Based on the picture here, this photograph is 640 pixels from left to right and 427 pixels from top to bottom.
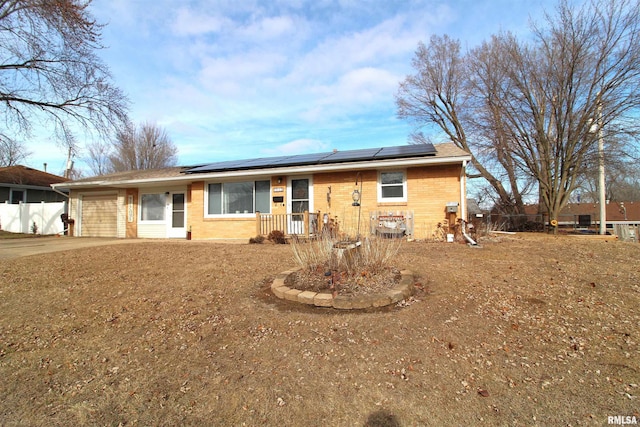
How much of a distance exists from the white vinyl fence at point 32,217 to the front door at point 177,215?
7.40 meters

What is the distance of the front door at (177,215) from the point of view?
43.6 ft

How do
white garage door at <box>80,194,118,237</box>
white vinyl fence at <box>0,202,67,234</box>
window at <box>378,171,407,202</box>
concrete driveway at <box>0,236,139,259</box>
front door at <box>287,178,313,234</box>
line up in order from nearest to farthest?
concrete driveway at <box>0,236,139,259</box> → window at <box>378,171,407,202</box> → front door at <box>287,178,313,234</box> → white garage door at <box>80,194,118,237</box> → white vinyl fence at <box>0,202,67,234</box>

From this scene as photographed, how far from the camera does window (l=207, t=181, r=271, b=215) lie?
1188 centimetres

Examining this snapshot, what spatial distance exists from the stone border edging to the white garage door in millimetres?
13867

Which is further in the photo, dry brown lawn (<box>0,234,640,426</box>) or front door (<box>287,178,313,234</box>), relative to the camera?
front door (<box>287,178,313,234</box>)

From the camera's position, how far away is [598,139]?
1215cm

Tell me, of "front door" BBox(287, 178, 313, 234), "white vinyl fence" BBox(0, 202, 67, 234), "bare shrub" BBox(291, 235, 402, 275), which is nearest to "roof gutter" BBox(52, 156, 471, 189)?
"front door" BBox(287, 178, 313, 234)

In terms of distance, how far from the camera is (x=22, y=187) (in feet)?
73.6

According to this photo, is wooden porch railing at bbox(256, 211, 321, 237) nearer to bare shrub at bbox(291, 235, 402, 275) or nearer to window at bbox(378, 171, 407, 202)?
window at bbox(378, 171, 407, 202)

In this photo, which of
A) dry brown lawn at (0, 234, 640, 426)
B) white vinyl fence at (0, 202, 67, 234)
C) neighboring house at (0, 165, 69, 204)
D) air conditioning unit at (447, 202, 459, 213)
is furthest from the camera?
neighboring house at (0, 165, 69, 204)

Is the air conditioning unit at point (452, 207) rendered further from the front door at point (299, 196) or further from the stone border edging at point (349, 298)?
the stone border edging at point (349, 298)

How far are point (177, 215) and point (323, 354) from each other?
12.4 meters

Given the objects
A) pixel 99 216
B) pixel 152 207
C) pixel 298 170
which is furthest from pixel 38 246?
pixel 298 170

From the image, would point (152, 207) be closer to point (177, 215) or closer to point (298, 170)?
point (177, 215)
